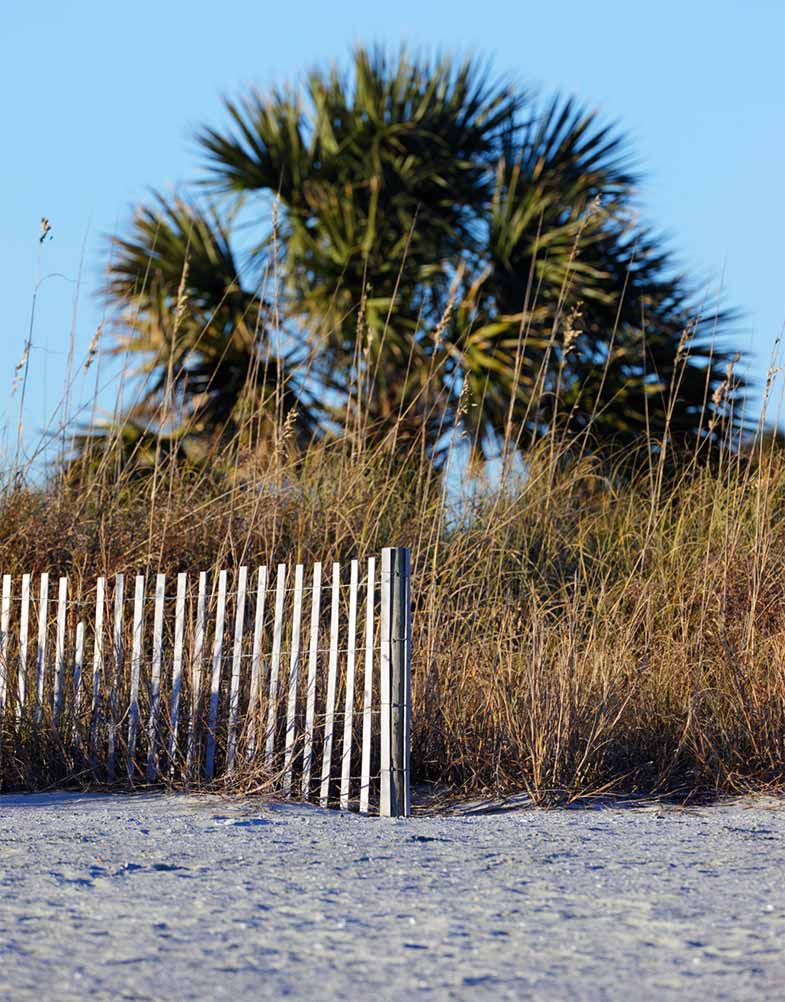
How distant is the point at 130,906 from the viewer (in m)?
3.56

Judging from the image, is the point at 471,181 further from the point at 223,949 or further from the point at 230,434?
the point at 223,949

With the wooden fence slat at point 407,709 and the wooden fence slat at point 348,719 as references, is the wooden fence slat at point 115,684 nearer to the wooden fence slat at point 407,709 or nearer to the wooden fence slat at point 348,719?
the wooden fence slat at point 348,719

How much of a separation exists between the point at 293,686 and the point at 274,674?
0.57 ft

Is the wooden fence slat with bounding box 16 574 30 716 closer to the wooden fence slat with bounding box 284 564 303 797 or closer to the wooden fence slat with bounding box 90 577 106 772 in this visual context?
the wooden fence slat with bounding box 90 577 106 772

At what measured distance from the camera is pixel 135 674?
6.46 metres

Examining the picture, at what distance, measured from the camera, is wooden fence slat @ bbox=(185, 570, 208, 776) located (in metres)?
6.12

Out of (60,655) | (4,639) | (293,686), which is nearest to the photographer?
(293,686)

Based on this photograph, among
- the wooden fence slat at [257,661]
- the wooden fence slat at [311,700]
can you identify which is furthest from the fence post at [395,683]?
the wooden fence slat at [257,661]

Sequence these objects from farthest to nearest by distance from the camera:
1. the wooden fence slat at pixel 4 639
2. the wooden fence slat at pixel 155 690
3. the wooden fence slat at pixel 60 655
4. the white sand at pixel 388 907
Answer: the wooden fence slat at pixel 4 639, the wooden fence slat at pixel 60 655, the wooden fence slat at pixel 155 690, the white sand at pixel 388 907

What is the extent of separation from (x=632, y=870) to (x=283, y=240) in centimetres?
1028

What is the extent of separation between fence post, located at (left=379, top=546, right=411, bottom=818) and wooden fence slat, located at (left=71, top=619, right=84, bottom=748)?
1.76 m

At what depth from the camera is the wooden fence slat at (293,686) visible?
19.1 ft

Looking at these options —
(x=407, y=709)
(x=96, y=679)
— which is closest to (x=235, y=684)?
(x=96, y=679)

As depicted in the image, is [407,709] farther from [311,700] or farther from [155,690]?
[155,690]
